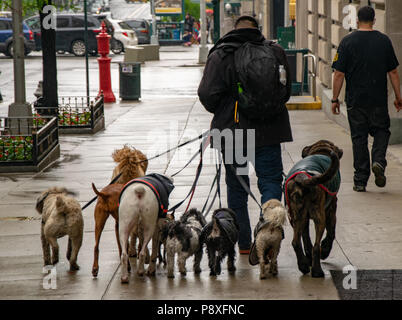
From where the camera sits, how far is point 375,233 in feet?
24.7

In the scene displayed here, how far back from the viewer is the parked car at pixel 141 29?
46812 millimetres

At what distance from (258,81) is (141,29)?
41.3 meters

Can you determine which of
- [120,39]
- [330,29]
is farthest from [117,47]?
[330,29]

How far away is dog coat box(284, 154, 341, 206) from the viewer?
6.13m

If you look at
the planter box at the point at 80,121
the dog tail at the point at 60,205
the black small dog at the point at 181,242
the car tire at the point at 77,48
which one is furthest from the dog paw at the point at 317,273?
the car tire at the point at 77,48

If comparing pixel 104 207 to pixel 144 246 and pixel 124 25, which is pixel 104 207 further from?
pixel 124 25

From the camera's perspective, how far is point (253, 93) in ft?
21.3

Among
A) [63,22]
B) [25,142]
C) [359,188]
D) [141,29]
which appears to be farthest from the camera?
[141,29]

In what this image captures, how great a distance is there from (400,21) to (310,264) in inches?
269

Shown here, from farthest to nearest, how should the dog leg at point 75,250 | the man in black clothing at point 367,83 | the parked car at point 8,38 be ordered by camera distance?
the parked car at point 8,38
the man in black clothing at point 367,83
the dog leg at point 75,250

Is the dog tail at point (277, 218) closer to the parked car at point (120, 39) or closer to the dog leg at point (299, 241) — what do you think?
the dog leg at point (299, 241)

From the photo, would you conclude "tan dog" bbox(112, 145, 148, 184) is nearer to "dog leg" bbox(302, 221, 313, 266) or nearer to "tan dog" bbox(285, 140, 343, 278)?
"tan dog" bbox(285, 140, 343, 278)

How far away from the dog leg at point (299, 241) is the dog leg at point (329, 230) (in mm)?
373
